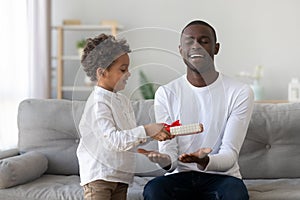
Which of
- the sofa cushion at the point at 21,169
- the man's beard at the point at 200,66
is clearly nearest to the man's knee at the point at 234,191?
the man's beard at the point at 200,66

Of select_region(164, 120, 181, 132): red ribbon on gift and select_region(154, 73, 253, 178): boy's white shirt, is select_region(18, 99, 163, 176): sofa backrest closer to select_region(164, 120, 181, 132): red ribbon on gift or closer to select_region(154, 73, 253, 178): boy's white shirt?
select_region(154, 73, 253, 178): boy's white shirt

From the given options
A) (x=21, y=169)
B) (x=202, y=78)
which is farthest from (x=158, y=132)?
(x=21, y=169)

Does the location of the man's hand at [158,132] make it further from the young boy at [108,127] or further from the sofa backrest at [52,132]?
the sofa backrest at [52,132]

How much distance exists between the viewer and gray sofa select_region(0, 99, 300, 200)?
2375 mm

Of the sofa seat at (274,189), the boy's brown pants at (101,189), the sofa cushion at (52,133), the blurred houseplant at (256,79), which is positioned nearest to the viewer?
the boy's brown pants at (101,189)

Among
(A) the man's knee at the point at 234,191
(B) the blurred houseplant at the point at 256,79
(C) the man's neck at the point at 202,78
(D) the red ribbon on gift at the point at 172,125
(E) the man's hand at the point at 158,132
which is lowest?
(A) the man's knee at the point at 234,191

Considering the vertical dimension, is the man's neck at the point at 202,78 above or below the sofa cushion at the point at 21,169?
above

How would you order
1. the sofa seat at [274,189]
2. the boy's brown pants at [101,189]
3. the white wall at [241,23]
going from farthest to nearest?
the white wall at [241,23]
the sofa seat at [274,189]
the boy's brown pants at [101,189]

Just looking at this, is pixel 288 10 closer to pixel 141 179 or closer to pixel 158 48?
pixel 141 179

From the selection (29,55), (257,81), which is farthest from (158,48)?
(257,81)

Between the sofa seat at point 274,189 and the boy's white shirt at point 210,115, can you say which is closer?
the boy's white shirt at point 210,115

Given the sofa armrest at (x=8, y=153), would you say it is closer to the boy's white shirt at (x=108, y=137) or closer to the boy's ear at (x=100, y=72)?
the boy's white shirt at (x=108, y=137)

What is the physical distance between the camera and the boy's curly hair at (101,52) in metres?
1.90

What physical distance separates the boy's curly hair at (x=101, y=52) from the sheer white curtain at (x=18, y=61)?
1.59 meters
